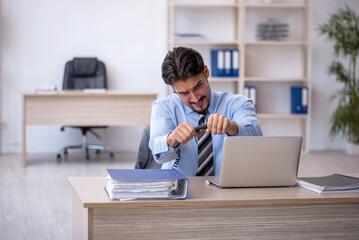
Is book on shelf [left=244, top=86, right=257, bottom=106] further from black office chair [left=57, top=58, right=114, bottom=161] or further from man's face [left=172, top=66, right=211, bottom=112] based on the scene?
man's face [left=172, top=66, right=211, bottom=112]

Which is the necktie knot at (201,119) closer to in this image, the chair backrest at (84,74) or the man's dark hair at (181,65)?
the man's dark hair at (181,65)

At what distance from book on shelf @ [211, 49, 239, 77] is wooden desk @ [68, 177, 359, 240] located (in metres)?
4.34

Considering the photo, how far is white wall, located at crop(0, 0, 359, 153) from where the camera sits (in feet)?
20.2

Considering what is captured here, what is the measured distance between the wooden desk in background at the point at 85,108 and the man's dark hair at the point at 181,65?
3209 mm

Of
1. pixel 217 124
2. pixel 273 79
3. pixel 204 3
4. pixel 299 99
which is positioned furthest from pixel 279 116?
pixel 217 124

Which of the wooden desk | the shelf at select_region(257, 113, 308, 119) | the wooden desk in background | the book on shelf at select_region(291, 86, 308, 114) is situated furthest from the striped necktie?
the book on shelf at select_region(291, 86, 308, 114)

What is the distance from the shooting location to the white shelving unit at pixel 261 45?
20.4 ft

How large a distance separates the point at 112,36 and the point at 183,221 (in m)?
4.84

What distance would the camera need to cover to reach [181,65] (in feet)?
7.04

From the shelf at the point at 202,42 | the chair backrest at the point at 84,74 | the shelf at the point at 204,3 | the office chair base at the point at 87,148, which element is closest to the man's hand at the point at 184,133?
the office chair base at the point at 87,148

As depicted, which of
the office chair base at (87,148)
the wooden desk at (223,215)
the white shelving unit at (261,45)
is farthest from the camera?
the white shelving unit at (261,45)

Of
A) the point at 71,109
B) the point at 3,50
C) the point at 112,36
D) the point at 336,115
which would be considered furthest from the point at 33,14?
the point at 336,115

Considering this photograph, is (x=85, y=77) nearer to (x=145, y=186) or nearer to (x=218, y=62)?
(x=218, y=62)

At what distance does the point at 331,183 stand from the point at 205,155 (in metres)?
0.56
